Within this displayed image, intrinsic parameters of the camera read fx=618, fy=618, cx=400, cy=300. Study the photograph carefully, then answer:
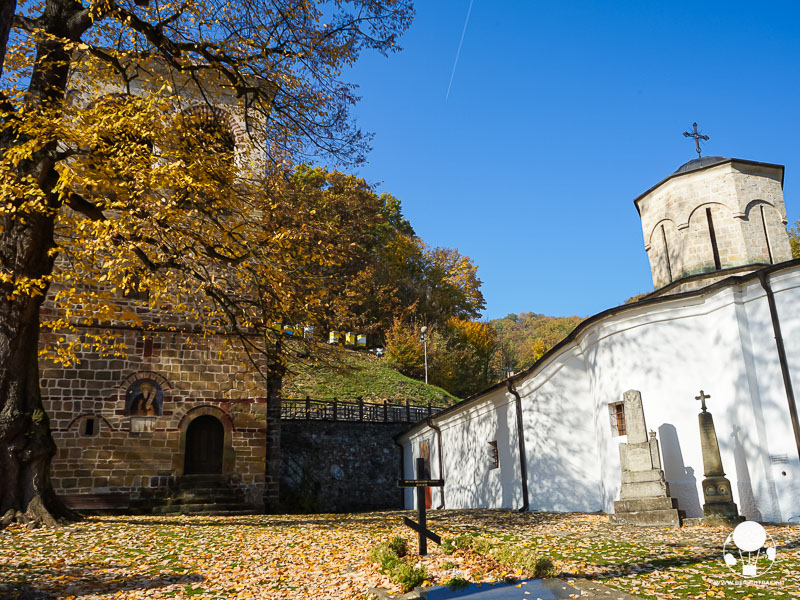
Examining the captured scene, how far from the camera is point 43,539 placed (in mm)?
9062

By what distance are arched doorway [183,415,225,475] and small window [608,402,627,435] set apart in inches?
392

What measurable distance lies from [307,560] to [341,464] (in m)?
15.6

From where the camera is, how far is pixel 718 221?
51.8 feet

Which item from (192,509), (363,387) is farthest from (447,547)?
(363,387)

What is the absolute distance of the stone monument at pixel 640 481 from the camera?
10672 millimetres

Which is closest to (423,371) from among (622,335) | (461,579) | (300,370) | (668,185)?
(300,370)

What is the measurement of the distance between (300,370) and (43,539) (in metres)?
23.2

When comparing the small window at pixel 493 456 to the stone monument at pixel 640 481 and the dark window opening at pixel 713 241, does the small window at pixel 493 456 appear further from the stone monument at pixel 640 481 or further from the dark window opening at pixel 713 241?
the dark window opening at pixel 713 241

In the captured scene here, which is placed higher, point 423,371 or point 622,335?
point 423,371

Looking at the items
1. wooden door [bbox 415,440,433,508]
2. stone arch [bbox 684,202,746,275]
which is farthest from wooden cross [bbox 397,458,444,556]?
wooden door [bbox 415,440,433,508]

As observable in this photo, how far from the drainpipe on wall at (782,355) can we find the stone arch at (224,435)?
12.6 m

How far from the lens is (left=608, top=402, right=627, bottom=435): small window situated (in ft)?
41.0

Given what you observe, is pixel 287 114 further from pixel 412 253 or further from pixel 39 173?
pixel 412 253

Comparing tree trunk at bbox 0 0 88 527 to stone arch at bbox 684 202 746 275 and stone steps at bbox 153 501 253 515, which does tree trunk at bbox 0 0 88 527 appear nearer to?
stone steps at bbox 153 501 253 515
